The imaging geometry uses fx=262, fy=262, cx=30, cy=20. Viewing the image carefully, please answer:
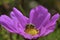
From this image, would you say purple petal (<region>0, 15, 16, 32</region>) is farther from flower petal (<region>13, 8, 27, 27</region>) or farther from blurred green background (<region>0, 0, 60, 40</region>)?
blurred green background (<region>0, 0, 60, 40</region>)

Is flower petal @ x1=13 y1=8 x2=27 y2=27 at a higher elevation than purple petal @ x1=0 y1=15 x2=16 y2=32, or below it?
below

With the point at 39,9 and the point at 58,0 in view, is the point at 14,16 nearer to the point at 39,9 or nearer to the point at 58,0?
the point at 39,9

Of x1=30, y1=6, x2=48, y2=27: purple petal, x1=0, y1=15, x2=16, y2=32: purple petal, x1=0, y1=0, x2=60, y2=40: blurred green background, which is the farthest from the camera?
x1=0, y1=0, x2=60, y2=40: blurred green background

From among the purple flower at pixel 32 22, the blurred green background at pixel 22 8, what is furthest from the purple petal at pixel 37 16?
the blurred green background at pixel 22 8

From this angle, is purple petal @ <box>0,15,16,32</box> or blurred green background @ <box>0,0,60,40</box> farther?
blurred green background @ <box>0,0,60,40</box>

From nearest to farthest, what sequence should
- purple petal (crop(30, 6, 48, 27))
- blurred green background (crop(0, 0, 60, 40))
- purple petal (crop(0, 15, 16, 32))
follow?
purple petal (crop(0, 15, 16, 32))
purple petal (crop(30, 6, 48, 27))
blurred green background (crop(0, 0, 60, 40))

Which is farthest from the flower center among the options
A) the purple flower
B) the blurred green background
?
the blurred green background

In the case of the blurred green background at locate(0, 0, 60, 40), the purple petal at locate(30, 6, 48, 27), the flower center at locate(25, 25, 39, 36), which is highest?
the purple petal at locate(30, 6, 48, 27)

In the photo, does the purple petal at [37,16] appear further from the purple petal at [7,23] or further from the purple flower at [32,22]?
the purple petal at [7,23]
